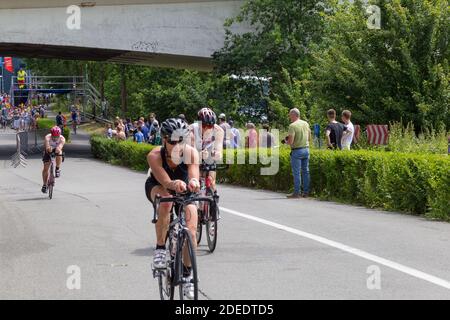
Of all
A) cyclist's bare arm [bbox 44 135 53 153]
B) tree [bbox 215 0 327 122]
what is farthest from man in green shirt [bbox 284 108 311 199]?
tree [bbox 215 0 327 122]

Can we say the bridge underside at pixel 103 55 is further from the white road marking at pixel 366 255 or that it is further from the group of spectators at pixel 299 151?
the white road marking at pixel 366 255

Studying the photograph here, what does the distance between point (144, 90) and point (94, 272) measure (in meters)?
49.5

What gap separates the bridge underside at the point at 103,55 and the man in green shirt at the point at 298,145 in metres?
20.3

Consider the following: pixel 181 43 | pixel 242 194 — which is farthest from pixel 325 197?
pixel 181 43

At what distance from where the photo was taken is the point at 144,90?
2308 inches

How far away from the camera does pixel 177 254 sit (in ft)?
23.4

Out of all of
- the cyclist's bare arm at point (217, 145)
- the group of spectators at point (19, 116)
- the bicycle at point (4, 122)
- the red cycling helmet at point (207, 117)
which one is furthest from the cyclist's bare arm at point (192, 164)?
the bicycle at point (4, 122)

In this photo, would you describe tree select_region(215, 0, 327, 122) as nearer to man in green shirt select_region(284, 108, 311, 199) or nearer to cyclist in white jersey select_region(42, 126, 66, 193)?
cyclist in white jersey select_region(42, 126, 66, 193)

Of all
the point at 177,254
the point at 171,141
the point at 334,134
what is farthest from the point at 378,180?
the point at 177,254

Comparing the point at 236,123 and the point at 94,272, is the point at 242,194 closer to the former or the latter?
the point at 94,272

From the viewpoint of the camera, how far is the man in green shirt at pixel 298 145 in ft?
60.6

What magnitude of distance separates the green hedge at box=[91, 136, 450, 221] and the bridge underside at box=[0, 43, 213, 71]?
59.3 ft

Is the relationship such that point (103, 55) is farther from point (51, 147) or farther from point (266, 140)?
point (51, 147)

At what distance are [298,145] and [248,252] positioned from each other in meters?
7.96
